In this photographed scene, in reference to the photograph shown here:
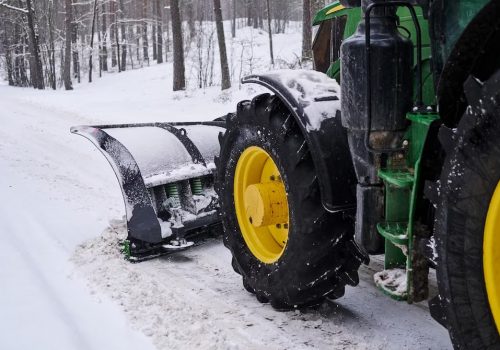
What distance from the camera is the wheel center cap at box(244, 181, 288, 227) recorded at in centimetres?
303

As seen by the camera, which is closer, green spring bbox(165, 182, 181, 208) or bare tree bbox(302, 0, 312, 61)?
green spring bbox(165, 182, 181, 208)

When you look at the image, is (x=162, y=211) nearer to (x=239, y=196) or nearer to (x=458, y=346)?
(x=239, y=196)

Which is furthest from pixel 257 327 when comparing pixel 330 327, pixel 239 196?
pixel 239 196

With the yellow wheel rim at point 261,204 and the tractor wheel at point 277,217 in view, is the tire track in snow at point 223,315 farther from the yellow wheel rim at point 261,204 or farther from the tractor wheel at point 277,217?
the yellow wheel rim at point 261,204

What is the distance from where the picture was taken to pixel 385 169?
7.42 ft

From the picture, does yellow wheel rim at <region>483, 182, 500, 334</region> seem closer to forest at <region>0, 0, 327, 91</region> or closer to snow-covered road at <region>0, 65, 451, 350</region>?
snow-covered road at <region>0, 65, 451, 350</region>

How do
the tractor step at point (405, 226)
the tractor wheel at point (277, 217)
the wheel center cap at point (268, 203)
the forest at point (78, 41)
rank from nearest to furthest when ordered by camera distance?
the tractor step at point (405, 226) → the tractor wheel at point (277, 217) → the wheel center cap at point (268, 203) → the forest at point (78, 41)

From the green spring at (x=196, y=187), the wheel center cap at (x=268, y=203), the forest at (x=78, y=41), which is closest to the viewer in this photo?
the wheel center cap at (x=268, y=203)

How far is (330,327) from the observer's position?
9.42ft

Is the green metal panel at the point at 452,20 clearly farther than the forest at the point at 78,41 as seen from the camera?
No

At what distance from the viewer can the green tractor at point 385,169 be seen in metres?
1.66

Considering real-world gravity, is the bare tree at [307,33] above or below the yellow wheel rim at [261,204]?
above

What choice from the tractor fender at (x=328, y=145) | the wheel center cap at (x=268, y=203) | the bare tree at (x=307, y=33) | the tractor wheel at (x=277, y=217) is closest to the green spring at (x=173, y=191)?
the tractor wheel at (x=277, y=217)

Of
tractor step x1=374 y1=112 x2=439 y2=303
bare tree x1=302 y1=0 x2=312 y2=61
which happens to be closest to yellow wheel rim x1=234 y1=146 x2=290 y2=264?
tractor step x1=374 y1=112 x2=439 y2=303
